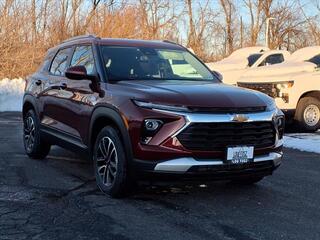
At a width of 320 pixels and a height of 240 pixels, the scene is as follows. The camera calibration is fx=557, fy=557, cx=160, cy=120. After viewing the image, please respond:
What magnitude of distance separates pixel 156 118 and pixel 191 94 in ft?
1.61

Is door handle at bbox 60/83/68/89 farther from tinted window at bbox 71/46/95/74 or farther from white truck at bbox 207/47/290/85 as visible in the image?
white truck at bbox 207/47/290/85

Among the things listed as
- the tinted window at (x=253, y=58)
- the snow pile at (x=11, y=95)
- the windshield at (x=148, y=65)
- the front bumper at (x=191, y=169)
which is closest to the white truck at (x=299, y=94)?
the windshield at (x=148, y=65)

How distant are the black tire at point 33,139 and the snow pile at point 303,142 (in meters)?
4.34

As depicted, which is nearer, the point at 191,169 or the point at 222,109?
the point at 191,169

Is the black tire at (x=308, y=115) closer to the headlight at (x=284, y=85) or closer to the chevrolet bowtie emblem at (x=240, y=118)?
the headlight at (x=284, y=85)

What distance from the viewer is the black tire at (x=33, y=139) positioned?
8.04 metres

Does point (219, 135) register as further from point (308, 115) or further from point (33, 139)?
point (308, 115)

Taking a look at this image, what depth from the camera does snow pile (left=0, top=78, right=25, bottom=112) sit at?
18.3 m

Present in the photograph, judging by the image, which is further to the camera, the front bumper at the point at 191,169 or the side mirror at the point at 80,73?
the side mirror at the point at 80,73

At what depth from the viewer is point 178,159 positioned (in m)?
5.26

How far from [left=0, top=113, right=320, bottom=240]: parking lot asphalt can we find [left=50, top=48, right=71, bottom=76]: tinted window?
1327mm

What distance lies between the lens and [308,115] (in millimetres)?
12180

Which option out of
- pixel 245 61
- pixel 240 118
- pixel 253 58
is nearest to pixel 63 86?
pixel 240 118

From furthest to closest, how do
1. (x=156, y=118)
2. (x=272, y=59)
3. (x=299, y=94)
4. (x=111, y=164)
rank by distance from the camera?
1. (x=272, y=59)
2. (x=299, y=94)
3. (x=111, y=164)
4. (x=156, y=118)
